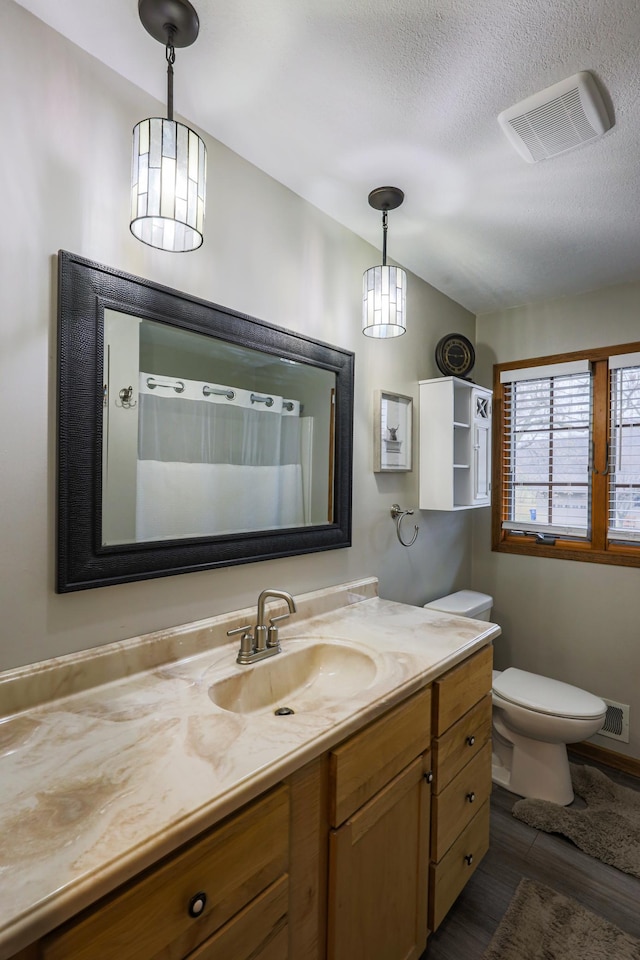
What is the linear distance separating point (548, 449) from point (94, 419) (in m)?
2.37

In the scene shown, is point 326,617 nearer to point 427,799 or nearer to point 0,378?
point 427,799

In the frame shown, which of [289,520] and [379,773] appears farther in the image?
[289,520]

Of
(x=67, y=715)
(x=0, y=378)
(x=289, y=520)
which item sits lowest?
(x=67, y=715)

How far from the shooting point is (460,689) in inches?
59.1

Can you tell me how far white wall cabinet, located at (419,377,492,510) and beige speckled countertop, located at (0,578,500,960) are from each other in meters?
0.93

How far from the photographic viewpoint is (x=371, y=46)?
3.79 feet

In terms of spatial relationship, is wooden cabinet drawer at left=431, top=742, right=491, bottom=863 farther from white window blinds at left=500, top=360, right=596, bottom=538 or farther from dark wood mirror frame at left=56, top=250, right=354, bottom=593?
white window blinds at left=500, top=360, right=596, bottom=538

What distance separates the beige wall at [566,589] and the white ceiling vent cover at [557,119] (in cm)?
130

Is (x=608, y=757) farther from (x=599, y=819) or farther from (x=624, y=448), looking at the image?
(x=624, y=448)

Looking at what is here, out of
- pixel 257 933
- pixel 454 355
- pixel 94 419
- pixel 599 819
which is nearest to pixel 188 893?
pixel 257 933

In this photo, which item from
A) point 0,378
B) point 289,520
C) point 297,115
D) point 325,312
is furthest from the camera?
point 325,312

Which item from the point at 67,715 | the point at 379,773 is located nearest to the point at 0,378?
the point at 67,715

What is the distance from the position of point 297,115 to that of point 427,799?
196 centimetres

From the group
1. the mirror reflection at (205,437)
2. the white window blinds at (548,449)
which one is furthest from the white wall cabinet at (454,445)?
the mirror reflection at (205,437)
